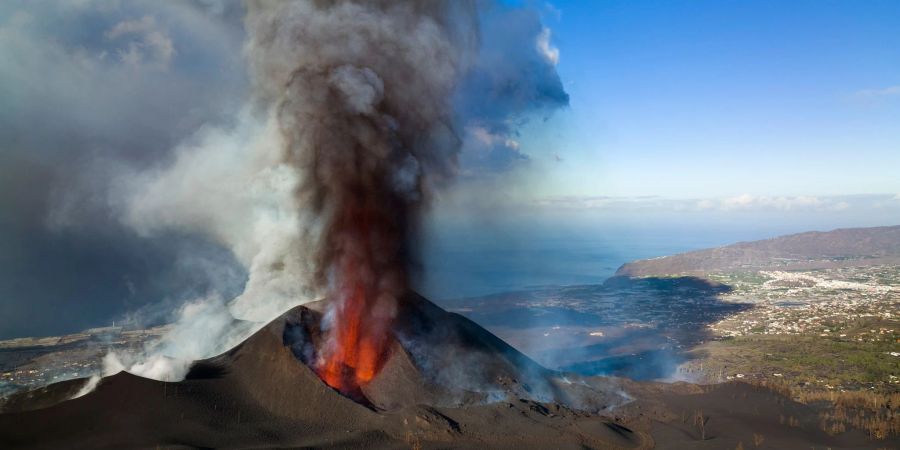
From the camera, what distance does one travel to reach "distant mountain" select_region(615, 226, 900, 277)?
129 m

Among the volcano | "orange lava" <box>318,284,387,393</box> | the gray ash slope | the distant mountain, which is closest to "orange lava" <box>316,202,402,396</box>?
"orange lava" <box>318,284,387,393</box>

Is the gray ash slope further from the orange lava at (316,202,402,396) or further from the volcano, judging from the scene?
the orange lava at (316,202,402,396)

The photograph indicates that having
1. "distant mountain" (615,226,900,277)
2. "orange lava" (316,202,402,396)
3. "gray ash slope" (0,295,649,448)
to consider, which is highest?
"orange lava" (316,202,402,396)

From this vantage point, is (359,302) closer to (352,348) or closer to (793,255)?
(352,348)

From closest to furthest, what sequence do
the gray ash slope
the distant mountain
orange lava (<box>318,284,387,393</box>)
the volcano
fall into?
the gray ash slope → the volcano → orange lava (<box>318,284,387,393</box>) → the distant mountain

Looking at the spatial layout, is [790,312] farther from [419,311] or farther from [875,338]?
[419,311]

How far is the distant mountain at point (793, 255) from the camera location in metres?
129

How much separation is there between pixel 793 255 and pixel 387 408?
162 metres

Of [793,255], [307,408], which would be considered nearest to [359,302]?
[307,408]

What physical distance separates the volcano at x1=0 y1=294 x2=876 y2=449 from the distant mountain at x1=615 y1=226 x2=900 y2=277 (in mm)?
105315

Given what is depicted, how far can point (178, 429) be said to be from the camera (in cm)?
1933

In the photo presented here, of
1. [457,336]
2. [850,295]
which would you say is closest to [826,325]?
[850,295]

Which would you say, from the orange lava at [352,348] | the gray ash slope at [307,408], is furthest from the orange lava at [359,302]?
the gray ash slope at [307,408]

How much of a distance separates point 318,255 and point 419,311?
688 centimetres
